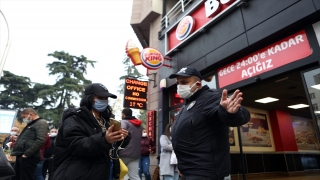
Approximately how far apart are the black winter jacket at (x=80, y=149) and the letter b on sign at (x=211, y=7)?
5.47 m

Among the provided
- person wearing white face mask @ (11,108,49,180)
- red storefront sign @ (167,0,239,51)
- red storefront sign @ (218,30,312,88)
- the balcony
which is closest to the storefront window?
red storefront sign @ (218,30,312,88)

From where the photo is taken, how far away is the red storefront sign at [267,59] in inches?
175

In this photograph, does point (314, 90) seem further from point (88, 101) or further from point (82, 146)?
point (82, 146)

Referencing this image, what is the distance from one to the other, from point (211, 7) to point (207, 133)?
18.2 feet

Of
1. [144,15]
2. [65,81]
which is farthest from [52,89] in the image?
[144,15]

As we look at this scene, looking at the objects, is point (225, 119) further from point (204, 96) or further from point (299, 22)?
point (299, 22)

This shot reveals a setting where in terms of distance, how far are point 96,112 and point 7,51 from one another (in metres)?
2.56

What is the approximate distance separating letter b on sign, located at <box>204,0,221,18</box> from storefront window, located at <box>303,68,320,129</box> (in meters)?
3.16

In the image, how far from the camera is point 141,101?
916 centimetres

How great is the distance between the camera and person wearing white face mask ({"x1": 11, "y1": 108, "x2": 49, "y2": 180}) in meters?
3.88

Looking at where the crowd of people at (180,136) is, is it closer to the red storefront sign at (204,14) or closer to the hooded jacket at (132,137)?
the hooded jacket at (132,137)

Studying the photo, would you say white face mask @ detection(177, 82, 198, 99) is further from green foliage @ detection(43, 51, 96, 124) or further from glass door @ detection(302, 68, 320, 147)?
green foliage @ detection(43, 51, 96, 124)

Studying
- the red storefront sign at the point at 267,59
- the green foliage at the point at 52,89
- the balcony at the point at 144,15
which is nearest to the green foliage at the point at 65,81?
the green foliage at the point at 52,89

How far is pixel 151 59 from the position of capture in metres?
7.85
